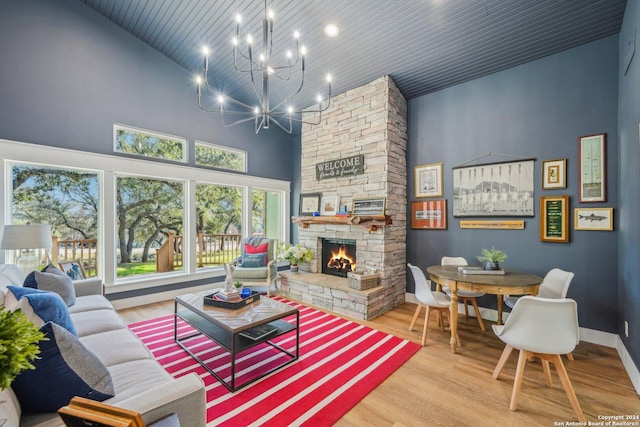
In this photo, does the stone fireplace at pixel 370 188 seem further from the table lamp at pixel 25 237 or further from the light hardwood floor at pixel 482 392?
the table lamp at pixel 25 237

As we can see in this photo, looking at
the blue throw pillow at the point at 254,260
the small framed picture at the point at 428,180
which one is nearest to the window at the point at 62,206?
the blue throw pillow at the point at 254,260

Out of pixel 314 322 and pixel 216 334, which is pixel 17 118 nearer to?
pixel 216 334

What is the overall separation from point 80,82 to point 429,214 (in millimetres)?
5330

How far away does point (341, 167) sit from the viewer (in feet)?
15.1

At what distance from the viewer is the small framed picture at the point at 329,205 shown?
4711 millimetres

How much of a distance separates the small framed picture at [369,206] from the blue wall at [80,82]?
3.04 metres

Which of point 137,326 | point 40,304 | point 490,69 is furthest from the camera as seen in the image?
point 490,69

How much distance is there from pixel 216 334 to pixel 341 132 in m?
3.56

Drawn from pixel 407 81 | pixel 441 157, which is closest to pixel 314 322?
pixel 441 157

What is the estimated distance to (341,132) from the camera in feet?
15.2

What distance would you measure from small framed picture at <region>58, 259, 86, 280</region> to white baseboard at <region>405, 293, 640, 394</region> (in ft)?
16.9

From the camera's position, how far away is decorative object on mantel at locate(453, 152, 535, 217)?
11.2 feet

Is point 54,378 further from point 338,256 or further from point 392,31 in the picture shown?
point 392,31

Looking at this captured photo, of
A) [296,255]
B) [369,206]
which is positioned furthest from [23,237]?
[369,206]
